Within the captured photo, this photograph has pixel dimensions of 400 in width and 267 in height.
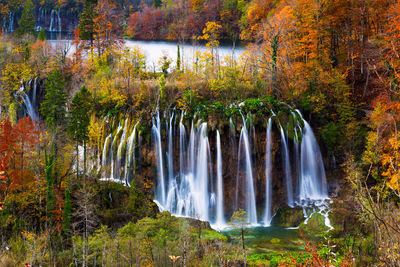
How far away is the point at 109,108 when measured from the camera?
83.3ft

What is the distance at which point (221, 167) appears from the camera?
71.6 feet

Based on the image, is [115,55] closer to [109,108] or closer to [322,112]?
[109,108]

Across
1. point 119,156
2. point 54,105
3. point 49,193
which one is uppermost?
point 54,105

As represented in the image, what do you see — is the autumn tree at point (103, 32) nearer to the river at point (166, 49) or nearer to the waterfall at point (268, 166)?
the river at point (166, 49)

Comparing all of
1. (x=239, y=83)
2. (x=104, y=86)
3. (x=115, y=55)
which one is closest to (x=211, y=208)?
(x=239, y=83)

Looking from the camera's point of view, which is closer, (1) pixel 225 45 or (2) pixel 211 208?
(2) pixel 211 208

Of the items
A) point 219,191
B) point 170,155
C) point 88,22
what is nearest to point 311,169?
point 219,191

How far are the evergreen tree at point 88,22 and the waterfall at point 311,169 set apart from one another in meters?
26.0

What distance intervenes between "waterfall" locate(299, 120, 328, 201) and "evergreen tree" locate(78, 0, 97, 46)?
26044 millimetres

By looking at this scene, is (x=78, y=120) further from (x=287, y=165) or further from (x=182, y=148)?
(x=287, y=165)

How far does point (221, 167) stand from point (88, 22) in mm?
24180

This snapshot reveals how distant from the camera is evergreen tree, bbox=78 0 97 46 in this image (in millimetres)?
34500

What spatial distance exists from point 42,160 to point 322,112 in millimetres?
21217

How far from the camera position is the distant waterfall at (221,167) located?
2153 centimetres
